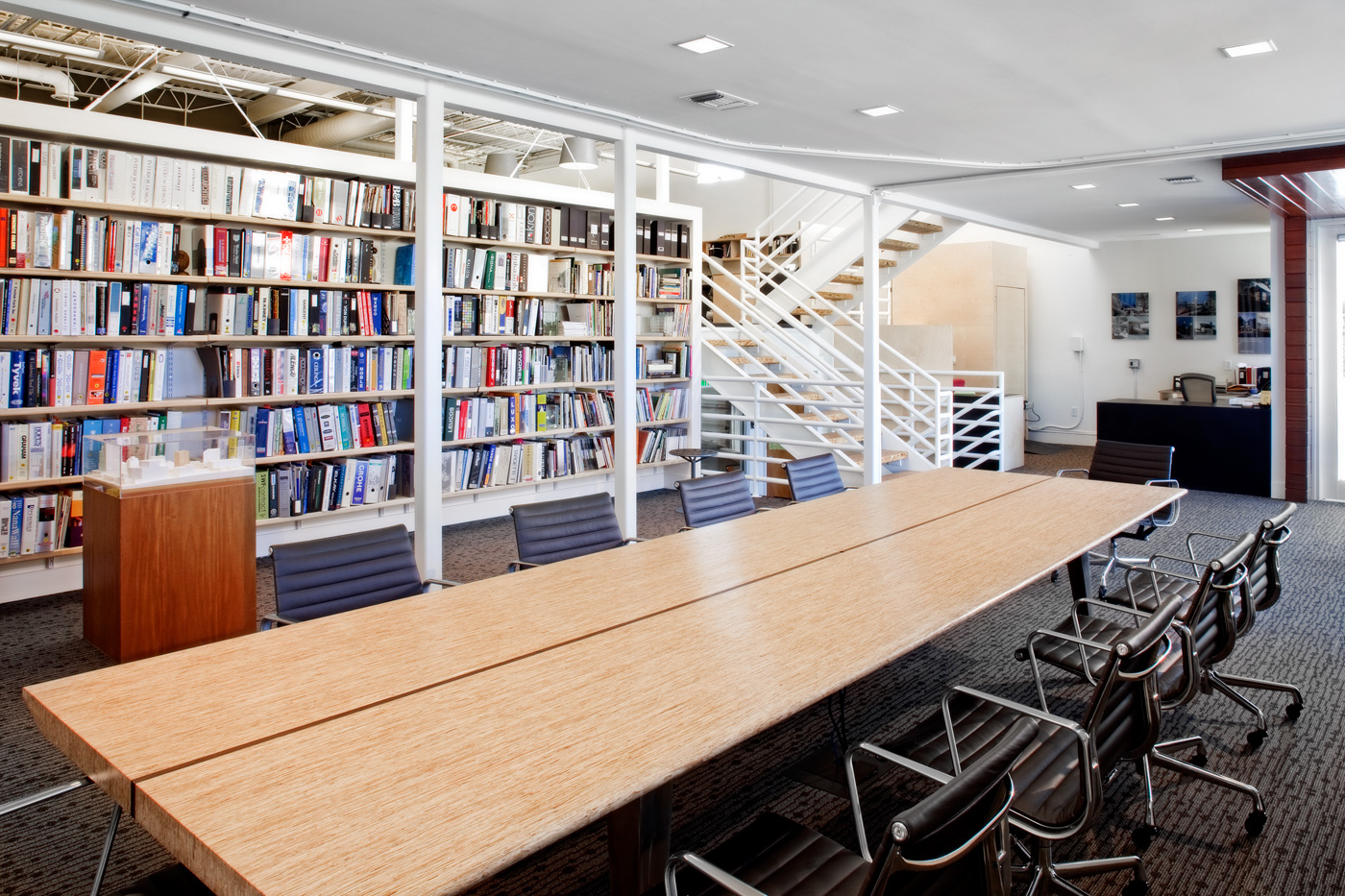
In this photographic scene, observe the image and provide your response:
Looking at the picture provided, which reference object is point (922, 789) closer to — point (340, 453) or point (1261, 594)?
point (1261, 594)

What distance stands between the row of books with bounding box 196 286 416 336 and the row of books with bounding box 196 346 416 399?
120 mm

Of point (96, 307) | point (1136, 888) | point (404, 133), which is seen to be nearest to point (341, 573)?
point (1136, 888)

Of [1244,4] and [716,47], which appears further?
[716,47]

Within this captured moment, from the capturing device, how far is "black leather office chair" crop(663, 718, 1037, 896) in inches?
52.2

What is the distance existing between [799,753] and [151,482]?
313 centimetres

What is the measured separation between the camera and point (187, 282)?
17.9 ft

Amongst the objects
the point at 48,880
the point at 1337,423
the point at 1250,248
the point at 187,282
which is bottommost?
the point at 48,880

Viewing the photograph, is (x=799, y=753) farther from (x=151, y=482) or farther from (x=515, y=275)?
(x=515, y=275)

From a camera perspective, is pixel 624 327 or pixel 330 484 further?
pixel 330 484

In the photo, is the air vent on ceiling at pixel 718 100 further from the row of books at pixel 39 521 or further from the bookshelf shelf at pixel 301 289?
the row of books at pixel 39 521

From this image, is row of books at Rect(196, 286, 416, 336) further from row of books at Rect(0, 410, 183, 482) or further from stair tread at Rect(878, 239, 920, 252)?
stair tread at Rect(878, 239, 920, 252)

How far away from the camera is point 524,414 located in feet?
23.6

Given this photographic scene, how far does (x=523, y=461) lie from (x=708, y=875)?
231 inches

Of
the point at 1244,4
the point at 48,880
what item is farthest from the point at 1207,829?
the point at 48,880
